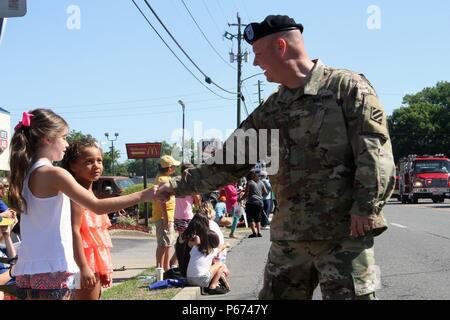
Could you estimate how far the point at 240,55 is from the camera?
41.8m

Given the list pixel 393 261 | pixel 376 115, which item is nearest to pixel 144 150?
pixel 393 261

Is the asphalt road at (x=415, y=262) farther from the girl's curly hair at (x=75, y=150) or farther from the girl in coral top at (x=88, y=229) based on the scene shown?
the girl's curly hair at (x=75, y=150)

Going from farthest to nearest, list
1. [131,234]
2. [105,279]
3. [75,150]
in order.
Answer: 1. [131,234]
2. [105,279]
3. [75,150]

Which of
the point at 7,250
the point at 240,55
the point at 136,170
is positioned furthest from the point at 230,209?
the point at 136,170

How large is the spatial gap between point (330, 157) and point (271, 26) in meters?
0.82

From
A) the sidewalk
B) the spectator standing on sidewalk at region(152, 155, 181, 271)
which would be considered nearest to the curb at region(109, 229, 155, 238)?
the sidewalk

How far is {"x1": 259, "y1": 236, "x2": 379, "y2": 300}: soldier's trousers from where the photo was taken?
10.5ft

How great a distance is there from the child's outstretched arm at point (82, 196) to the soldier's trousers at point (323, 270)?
0.92 meters

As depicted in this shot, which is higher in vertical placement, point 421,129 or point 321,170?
point 421,129

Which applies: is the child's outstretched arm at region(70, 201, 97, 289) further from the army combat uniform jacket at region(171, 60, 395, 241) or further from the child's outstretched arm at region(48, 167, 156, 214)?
the army combat uniform jacket at region(171, 60, 395, 241)

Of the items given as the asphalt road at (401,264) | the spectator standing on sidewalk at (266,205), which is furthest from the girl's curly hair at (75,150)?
the spectator standing on sidewalk at (266,205)

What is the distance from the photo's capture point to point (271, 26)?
3.56 m

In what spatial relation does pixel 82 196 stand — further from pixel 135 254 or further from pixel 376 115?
pixel 135 254
